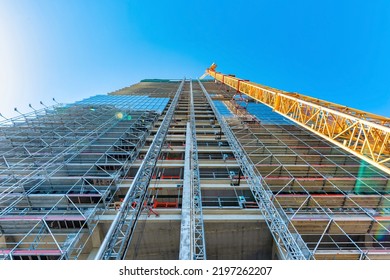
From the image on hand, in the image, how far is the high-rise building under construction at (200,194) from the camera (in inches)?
306

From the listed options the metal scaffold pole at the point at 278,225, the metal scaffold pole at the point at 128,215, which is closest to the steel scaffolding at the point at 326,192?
the metal scaffold pole at the point at 278,225

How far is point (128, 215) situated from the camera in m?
8.71

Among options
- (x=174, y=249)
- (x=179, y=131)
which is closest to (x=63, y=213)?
(x=174, y=249)

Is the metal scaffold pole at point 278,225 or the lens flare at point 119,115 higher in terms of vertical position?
the lens flare at point 119,115

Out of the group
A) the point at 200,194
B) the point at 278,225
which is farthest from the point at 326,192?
the point at 200,194

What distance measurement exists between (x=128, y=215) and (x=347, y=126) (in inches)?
519

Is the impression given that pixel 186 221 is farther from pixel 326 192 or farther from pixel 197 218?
pixel 326 192

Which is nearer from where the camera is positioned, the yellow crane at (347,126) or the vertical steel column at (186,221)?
the vertical steel column at (186,221)

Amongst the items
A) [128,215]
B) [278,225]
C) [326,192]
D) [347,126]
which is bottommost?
[326,192]

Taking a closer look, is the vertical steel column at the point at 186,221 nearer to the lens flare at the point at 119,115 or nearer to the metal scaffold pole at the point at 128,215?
the metal scaffold pole at the point at 128,215

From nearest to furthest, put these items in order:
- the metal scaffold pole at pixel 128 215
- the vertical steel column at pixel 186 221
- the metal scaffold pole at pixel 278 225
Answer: the metal scaffold pole at pixel 128 215 → the vertical steel column at pixel 186 221 → the metal scaffold pole at pixel 278 225

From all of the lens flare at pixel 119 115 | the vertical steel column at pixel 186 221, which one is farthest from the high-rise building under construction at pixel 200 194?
the lens flare at pixel 119 115

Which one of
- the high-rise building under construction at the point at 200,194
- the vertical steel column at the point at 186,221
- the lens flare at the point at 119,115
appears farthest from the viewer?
the lens flare at the point at 119,115

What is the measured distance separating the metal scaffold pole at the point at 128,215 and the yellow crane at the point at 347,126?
10949 mm
